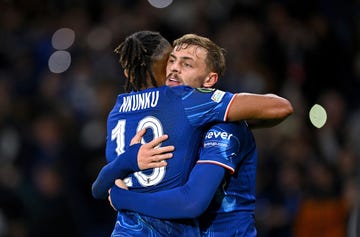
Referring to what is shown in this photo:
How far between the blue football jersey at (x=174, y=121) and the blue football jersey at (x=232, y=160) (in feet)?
0.22

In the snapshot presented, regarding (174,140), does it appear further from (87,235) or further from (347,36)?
(347,36)

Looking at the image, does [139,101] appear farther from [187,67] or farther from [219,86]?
[219,86]

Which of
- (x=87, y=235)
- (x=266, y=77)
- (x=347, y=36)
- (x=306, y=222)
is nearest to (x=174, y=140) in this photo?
(x=306, y=222)

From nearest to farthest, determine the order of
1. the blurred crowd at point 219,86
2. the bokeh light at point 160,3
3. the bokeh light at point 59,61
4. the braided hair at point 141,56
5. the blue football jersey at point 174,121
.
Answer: the blue football jersey at point 174,121 → the braided hair at point 141,56 → the blurred crowd at point 219,86 → the bokeh light at point 59,61 → the bokeh light at point 160,3

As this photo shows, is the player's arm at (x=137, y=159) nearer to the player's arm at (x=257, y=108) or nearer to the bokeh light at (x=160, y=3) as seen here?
the player's arm at (x=257, y=108)

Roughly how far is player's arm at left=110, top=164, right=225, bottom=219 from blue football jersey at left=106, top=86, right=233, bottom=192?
0.07 m

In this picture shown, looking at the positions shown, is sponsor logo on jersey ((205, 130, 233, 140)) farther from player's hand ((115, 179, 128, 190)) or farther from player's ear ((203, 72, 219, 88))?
player's hand ((115, 179, 128, 190))

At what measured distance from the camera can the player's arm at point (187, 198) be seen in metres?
4.36

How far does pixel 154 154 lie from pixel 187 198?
275mm

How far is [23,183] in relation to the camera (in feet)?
30.9

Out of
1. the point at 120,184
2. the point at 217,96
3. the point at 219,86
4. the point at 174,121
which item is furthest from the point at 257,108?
the point at 219,86

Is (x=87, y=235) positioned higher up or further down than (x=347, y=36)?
further down

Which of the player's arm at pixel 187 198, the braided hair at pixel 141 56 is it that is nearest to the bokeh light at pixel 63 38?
the braided hair at pixel 141 56

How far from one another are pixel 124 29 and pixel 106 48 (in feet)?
1.05
